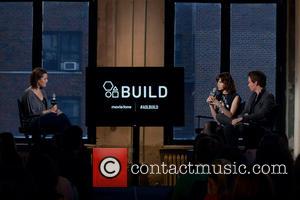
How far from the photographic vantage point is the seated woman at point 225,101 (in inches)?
396

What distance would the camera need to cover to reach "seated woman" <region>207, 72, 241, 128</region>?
1007 centimetres

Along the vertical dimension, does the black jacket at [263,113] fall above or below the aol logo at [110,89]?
below

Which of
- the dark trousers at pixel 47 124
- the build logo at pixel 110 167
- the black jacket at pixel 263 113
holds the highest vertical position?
the black jacket at pixel 263 113

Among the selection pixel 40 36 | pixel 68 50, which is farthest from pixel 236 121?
pixel 40 36

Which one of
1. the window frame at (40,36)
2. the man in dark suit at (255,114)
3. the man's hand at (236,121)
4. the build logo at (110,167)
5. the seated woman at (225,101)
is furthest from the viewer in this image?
the window frame at (40,36)

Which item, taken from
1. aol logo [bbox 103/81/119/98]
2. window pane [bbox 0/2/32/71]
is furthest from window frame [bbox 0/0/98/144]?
aol logo [bbox 103/81/119/98]

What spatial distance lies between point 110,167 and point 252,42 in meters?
3.79

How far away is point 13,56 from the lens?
11320 millimetres

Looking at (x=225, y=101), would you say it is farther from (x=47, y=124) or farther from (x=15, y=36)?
(x=15, y=36)

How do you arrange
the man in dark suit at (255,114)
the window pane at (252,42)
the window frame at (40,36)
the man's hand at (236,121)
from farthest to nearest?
1. the window pane at (252,42)
2. the window frame at (40,36)
3. the man's hand at (236,121)
4. the man in dark suit at (255,114)

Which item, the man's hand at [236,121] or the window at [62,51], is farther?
the window at [62,51]

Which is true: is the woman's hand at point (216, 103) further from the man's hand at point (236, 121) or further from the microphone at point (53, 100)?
the microphone at point (53, 100)

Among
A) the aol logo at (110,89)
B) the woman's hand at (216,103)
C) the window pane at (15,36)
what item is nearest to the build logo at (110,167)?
the aol logo at (110,89)

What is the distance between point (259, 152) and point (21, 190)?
1991mm
